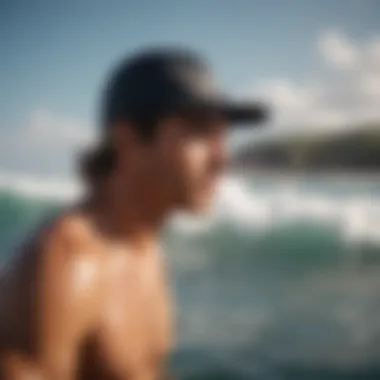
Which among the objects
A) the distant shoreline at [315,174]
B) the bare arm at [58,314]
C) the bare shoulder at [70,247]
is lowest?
the bare arm at [58,314]

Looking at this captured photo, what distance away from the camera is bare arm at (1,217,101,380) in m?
1.00

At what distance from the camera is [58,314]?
1003mm

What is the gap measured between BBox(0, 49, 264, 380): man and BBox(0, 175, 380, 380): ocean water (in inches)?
1.6

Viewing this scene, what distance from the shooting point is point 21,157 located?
3.82 feet

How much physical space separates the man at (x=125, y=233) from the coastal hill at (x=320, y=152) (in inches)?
1.9

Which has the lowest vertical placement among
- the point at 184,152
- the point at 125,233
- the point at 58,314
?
the point at 58,314

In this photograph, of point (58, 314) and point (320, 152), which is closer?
point (58, 314)

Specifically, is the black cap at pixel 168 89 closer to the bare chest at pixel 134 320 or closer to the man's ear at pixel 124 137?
the man's ear at pixel 124 137

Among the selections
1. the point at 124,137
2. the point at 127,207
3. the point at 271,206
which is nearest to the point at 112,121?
the point at 124,137

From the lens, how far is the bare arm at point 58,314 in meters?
1.00

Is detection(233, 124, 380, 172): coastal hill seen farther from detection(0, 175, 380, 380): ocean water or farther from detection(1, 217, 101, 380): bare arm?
detection(1, 217, 101, 380): bare arm

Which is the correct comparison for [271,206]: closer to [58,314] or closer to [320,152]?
[320,152]

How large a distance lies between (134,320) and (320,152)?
0.39 m

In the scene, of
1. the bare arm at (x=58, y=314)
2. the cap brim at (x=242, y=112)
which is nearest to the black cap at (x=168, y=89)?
the cap brim at (x=242, y=112)
